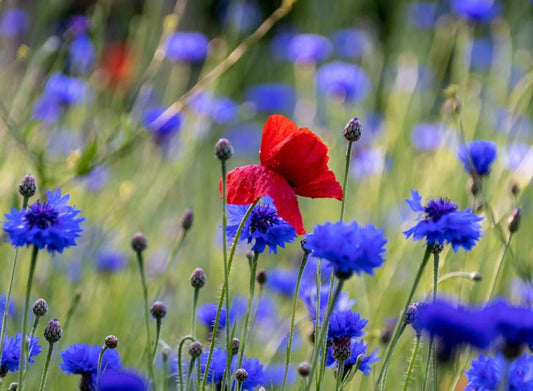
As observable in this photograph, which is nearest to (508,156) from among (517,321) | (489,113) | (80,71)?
(489,113)

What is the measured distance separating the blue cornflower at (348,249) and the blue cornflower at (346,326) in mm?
194

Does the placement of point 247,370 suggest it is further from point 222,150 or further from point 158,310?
point 222,150

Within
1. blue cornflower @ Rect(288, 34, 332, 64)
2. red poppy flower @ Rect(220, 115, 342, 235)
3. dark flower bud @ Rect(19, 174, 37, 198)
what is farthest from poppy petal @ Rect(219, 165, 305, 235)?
blue cornflower @ Rect(288, 34, 332, 64)

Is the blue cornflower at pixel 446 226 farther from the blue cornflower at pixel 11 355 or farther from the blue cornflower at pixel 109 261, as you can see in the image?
the blue cornflower at pixel 109 261

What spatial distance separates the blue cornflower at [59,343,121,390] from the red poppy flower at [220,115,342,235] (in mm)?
234

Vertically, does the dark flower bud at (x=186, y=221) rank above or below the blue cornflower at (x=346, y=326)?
above

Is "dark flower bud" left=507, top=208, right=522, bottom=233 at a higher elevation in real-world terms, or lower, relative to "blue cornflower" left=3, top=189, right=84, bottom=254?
higher

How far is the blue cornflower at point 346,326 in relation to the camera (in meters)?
0.97

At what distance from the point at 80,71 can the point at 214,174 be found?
130 cm

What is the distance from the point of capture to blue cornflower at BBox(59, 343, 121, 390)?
37.7 inches

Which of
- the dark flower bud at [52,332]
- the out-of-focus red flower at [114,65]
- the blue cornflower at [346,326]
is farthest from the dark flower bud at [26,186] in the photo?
the out-of-focus red flower at [114,65]

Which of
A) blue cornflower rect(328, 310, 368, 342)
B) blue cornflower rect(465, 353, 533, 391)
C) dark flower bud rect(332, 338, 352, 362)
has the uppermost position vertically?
blue cornflower rect(328, 310, 368, 342)

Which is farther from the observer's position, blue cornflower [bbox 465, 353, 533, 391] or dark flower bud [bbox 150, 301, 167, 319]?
dark flower bud [bbox 150, 301, 167, 319]

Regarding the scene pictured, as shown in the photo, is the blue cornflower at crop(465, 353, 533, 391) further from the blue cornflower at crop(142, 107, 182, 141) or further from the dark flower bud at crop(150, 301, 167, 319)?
the blue cornflower at crop(142, 107, 182, 141)
